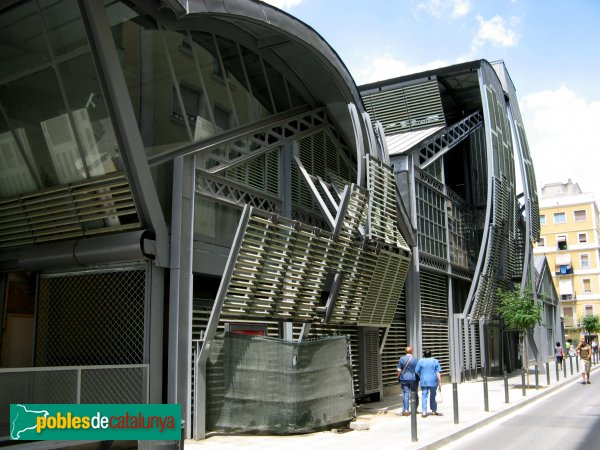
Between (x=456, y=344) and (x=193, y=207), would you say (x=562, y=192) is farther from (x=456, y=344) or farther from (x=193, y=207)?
(x=193, y=207)

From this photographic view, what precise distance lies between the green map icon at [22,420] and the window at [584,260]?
7424 centimetres

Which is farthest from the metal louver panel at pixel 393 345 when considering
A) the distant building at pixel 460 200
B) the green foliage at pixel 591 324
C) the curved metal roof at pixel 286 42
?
the green foliage at pixel 591 324

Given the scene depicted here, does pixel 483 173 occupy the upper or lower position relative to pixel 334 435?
upper

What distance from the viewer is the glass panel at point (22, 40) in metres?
10.5

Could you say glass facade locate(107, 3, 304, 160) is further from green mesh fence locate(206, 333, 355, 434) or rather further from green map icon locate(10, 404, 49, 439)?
green map icon locate(10, 404, 49, 439)

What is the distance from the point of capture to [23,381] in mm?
7699

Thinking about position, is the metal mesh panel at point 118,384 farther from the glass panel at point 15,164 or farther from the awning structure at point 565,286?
the awning structure at point 565,286

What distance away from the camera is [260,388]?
11180mm

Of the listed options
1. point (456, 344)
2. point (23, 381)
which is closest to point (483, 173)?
point (456, 344)

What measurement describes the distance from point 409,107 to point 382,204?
40.3 feet

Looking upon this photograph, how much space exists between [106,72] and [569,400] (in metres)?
15.6

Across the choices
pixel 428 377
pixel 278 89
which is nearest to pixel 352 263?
pixel 428 377

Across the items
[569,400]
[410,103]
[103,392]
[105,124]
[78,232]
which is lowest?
[569,400]

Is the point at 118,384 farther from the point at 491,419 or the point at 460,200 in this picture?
the point at 460,200
